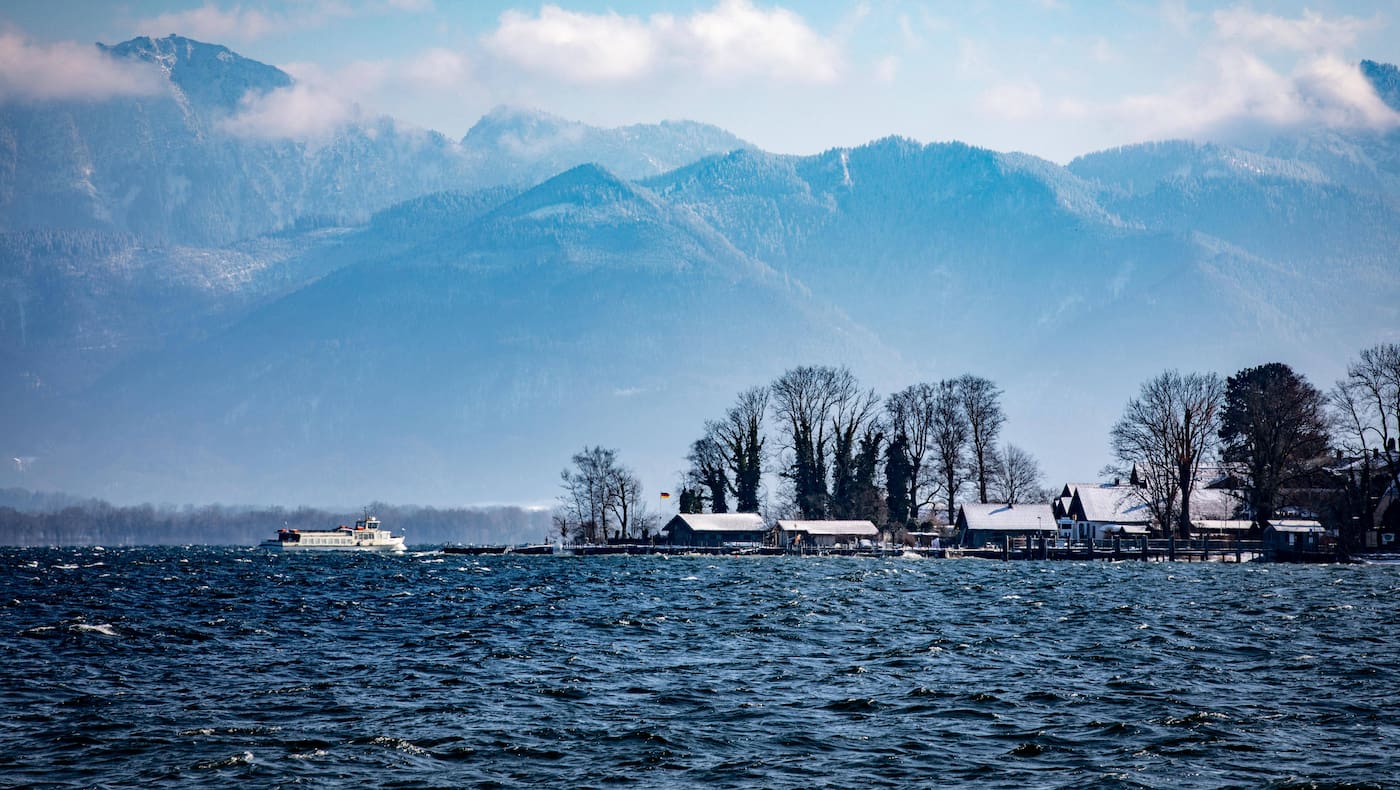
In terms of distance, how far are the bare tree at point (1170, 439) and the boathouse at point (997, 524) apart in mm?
9582

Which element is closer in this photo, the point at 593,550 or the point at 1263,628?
the point at 1263,628

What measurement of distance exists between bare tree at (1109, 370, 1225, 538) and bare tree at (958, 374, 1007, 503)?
12153 millimetres

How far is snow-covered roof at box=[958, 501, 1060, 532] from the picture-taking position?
4998 inches

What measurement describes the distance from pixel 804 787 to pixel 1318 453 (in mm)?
101384

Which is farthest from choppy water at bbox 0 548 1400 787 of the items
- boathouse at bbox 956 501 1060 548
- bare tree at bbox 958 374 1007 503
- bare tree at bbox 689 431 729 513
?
bare tree at bbox 689 431 729 513

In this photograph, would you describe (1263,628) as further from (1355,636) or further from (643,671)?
(643,671)

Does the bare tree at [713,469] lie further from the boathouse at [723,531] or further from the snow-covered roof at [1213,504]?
the snow-covered roof at [1213,504]

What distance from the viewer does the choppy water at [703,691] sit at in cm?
2447

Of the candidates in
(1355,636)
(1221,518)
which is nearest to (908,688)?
(1355,636)

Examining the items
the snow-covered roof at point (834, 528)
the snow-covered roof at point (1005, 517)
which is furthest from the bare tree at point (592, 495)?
the snow-covered roof at point (1005, 517)

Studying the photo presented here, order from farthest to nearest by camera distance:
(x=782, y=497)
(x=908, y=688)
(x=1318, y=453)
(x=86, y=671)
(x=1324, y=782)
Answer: (x=782, y=497)
(x=1318, y=453)
(x=86, y=671)
(x=908, y=688)
(x=1324, y=782)

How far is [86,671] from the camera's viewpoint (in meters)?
35.7

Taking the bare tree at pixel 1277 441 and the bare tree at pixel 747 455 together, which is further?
the bare tree at pixel 747 455

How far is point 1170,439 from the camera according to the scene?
116 meters
